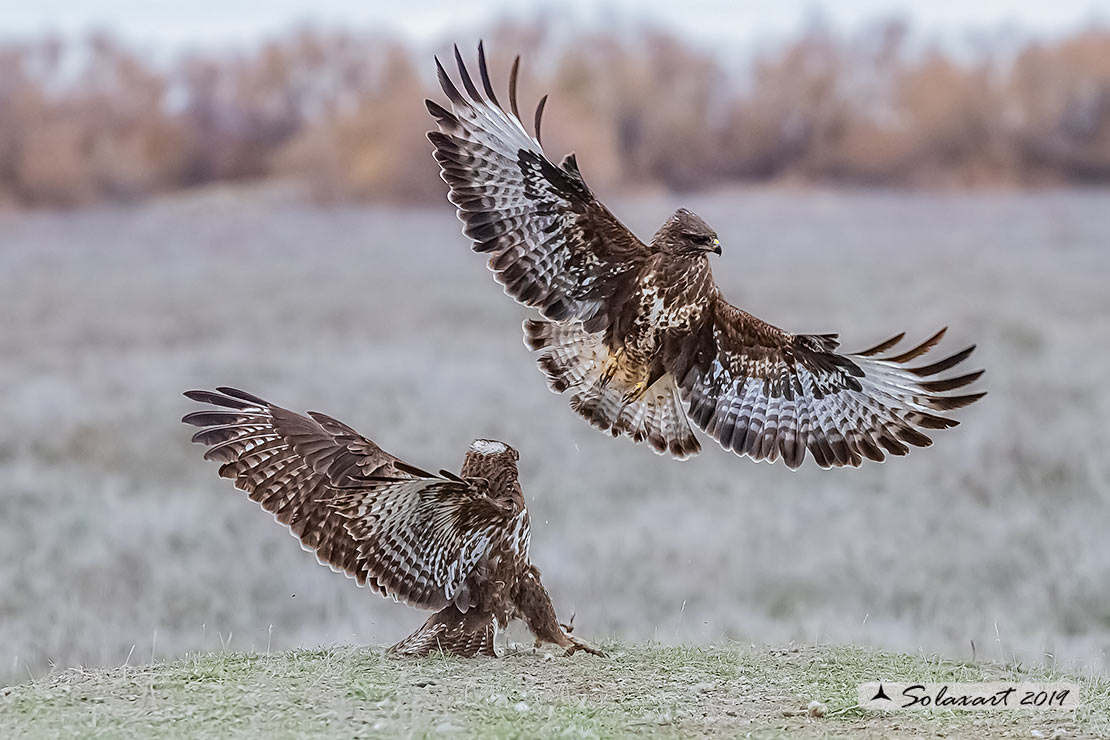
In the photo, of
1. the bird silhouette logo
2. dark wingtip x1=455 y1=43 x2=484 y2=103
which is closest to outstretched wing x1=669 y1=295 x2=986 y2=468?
the bird silhouette logo

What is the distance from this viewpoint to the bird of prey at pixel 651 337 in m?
3.62

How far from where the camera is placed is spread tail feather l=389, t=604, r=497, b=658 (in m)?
4.02

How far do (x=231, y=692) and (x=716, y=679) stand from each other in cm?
153

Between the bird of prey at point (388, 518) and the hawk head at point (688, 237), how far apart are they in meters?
0.86

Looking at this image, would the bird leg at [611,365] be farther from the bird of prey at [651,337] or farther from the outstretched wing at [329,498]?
the outstretched wing at [329,498]

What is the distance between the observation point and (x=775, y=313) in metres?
13.2

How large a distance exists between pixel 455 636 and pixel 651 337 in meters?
1.19

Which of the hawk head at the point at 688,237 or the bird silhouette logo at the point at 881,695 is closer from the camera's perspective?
the hawk head at the point at 688,237

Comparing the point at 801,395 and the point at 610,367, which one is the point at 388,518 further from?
the point at 801,395

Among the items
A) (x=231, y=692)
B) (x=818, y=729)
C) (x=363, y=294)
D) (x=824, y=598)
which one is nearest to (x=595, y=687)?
(x=818, y=729)

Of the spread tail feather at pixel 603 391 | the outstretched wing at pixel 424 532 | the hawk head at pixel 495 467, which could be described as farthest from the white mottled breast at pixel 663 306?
the outstretched wing at pixel 424 532

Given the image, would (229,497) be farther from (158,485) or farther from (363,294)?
(363,294)

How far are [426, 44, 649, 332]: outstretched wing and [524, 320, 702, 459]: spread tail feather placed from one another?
18 cm

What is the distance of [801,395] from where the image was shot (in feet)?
12.6
